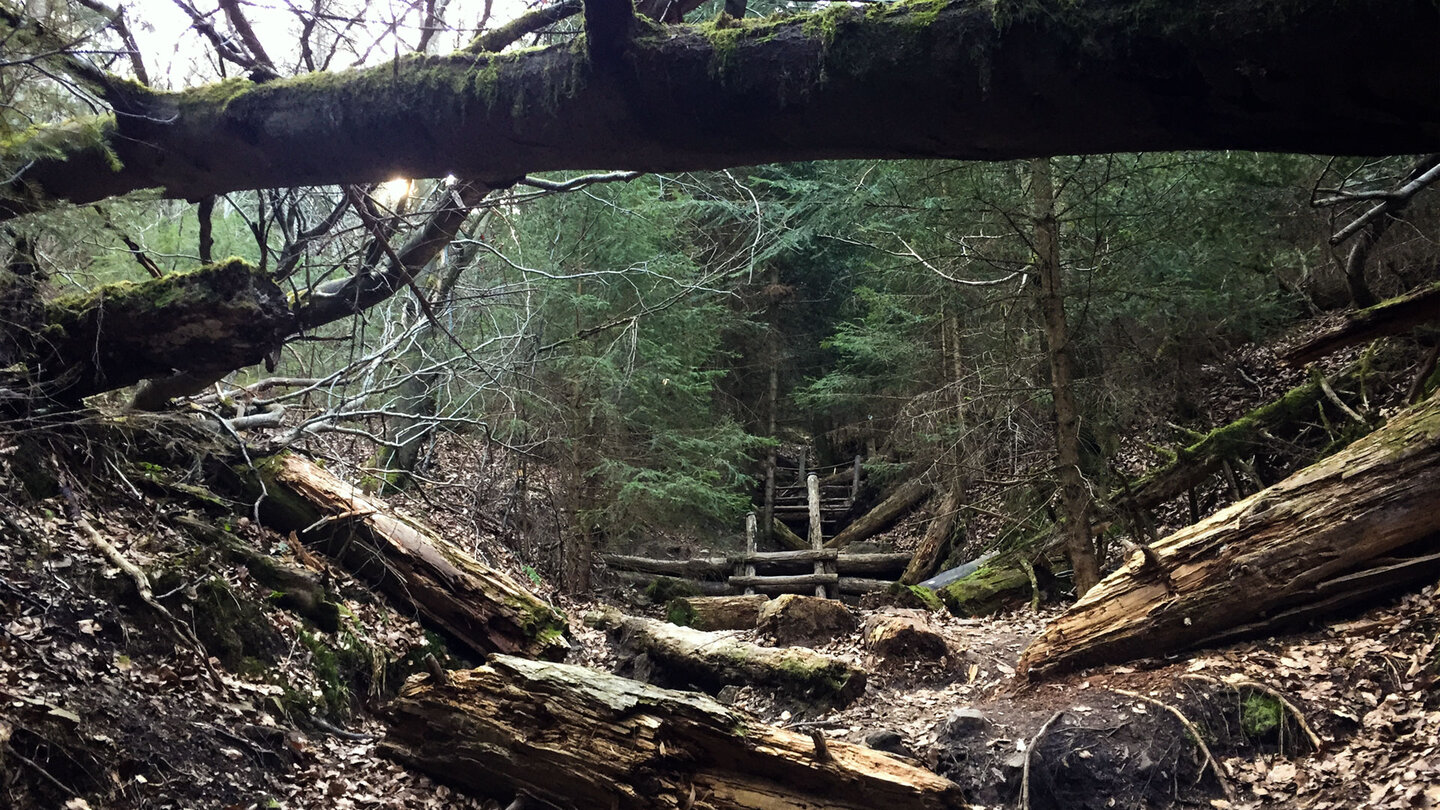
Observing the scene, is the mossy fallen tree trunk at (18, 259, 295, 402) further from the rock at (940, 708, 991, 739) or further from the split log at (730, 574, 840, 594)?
the split log at (730, 574, 840, 594)

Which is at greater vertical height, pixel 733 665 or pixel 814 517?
pixel 733 665

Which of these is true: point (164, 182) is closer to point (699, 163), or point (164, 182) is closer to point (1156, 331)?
point (699, 163)

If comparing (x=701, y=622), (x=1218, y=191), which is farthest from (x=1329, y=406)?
(x=701, y=622)

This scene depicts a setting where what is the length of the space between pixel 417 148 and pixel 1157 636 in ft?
18.7

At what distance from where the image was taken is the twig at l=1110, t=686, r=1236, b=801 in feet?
15.8

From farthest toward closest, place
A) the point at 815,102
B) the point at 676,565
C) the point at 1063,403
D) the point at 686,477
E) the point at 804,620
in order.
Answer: the point at 676,565
the point at 686,477
the point at 804,620
the point at 1063,403
the point at 815,102

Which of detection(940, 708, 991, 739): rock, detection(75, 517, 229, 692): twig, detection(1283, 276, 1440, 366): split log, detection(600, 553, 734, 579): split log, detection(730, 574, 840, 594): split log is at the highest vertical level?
detection(1283, 276, 1440, 366): split log

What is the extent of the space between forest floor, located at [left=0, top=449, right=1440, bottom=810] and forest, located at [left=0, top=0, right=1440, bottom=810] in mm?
29

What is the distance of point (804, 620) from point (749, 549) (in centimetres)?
576

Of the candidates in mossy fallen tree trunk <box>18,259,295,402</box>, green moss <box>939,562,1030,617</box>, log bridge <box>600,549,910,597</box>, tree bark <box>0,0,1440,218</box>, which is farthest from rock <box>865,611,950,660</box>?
tree bark <box>0,0,1440,218</box>

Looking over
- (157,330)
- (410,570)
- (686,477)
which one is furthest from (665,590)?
(157,330)

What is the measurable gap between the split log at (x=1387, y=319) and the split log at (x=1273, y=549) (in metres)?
2.49

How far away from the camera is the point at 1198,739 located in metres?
5.06

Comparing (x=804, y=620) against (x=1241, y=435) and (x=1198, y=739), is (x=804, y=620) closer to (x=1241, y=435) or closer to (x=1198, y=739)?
(x=1198, y=739)
